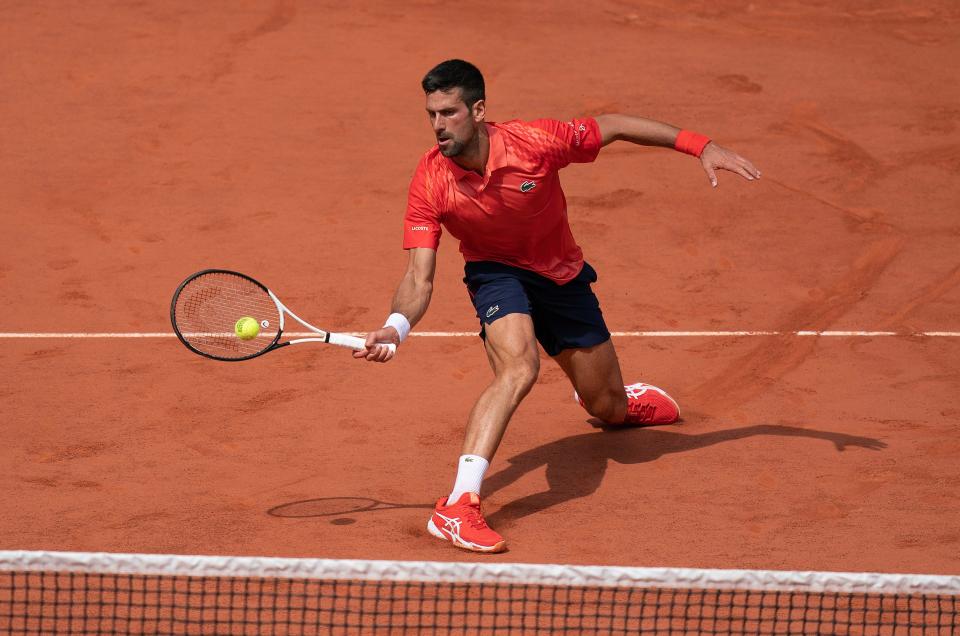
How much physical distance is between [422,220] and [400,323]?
2.14 feet

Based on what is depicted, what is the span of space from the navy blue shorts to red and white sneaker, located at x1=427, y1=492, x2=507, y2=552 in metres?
0.97

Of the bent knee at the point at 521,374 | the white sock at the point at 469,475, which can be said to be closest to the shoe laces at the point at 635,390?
the bent knee at the point at 521,374

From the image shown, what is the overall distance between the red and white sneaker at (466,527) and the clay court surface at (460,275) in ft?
0.30

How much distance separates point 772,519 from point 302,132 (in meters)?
7.18

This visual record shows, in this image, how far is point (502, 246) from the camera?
6.89m

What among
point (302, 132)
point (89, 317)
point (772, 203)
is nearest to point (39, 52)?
point (302, 132)

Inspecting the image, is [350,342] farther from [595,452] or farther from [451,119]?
[595,452]

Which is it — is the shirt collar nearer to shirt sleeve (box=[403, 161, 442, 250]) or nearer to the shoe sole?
shirt sleeve (box=[403, 161, 442, 250])

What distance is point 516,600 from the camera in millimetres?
5527

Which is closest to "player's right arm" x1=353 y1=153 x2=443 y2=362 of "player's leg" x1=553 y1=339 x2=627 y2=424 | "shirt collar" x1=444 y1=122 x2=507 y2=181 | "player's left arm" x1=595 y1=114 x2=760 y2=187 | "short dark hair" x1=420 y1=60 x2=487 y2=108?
"shirt collar" x1=444 y1=122 x2=507 y2=181

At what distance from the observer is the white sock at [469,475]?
6.29 metres

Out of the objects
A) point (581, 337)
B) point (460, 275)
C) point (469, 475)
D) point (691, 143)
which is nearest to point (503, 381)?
point (469, 475)

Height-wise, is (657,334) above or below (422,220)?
below

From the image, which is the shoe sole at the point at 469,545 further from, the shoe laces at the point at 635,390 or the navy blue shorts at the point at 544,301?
the shoe laces at the point at 635,390
